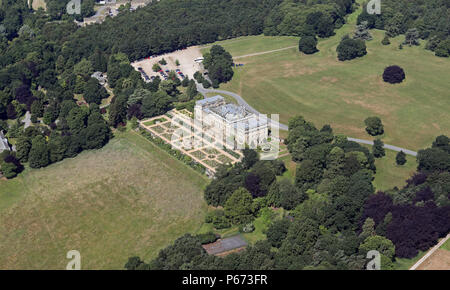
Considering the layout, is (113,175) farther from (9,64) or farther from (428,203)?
(9,64)

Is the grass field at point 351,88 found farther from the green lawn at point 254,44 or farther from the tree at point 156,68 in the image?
the tree at point 156,68

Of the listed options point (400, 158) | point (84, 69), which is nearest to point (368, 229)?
point (400, 158)

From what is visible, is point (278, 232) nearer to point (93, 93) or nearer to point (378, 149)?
point (378, 149)

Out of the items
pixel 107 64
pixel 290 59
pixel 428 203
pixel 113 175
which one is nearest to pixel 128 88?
pixel 107 64

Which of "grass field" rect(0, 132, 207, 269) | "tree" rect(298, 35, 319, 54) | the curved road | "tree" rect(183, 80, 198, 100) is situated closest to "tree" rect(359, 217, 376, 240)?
"grass field" rect(0, 132, 207, 269)

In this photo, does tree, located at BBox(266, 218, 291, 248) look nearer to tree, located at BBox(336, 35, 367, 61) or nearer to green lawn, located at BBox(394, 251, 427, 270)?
green lawn, located at BBox(394, 251, 427, 270)

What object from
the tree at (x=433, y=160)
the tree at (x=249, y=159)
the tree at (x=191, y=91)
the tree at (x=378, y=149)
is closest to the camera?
the tree at (x=433, y=160)

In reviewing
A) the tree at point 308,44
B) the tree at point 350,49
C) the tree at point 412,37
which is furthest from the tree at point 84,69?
the tree at point 412,37
